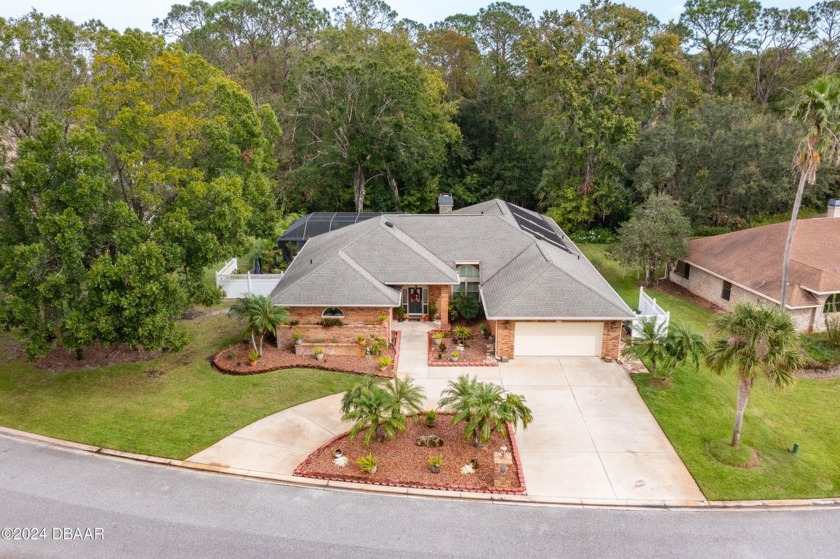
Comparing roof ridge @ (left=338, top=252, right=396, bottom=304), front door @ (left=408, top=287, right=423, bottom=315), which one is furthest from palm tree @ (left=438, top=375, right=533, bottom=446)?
front door @ (left=408, top=287, right=423, bottom=315)

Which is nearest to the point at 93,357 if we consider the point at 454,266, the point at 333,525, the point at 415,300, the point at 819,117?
the point at 415,300

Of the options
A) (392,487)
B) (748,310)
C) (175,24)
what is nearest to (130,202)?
(392,487)

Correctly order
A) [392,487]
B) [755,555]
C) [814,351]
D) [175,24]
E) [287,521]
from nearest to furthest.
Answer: [755,555], [287,521], [392,487], [814,351], [175,24]

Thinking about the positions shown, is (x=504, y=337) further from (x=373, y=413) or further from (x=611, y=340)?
(x=373, y=413)

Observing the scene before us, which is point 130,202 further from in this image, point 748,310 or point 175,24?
point 175,24

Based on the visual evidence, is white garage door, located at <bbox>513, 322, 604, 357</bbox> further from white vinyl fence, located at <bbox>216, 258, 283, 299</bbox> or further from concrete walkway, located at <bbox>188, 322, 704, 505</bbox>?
white vinyl fence, located at <bbox>216, 258, 283, 299</bbox>

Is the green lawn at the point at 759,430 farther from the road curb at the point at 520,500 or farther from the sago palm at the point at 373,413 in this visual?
the sago palm at the point at 373,413

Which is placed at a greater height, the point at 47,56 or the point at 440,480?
the point at 47,56
